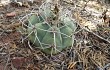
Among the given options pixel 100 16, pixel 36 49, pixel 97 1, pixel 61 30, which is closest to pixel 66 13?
pixel 61 30

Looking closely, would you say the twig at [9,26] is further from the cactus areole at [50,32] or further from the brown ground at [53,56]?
the cactus areole at [50,32]

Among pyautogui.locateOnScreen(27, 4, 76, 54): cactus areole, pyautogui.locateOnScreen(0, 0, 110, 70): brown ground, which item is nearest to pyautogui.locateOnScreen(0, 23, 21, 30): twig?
pyautogui.locateOnScreen(0, 0, 110, 70): brown ground

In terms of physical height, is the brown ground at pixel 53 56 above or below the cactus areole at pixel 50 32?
below

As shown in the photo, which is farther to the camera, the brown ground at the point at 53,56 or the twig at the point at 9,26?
the twig at the point at 9,26

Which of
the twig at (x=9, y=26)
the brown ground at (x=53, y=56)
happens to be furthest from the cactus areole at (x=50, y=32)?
the twig at (x=9, y=26)

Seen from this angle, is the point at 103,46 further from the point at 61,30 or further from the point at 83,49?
the point at 61,30

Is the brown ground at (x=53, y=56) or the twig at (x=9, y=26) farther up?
the twig at (x=9, y=26)

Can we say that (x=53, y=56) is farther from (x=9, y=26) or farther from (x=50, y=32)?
(x=9, y=26)

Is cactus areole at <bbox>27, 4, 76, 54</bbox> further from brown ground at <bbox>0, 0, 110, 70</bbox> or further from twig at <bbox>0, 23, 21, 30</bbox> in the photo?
twig at <bbox>0, 23, 21, 30</bbox>
